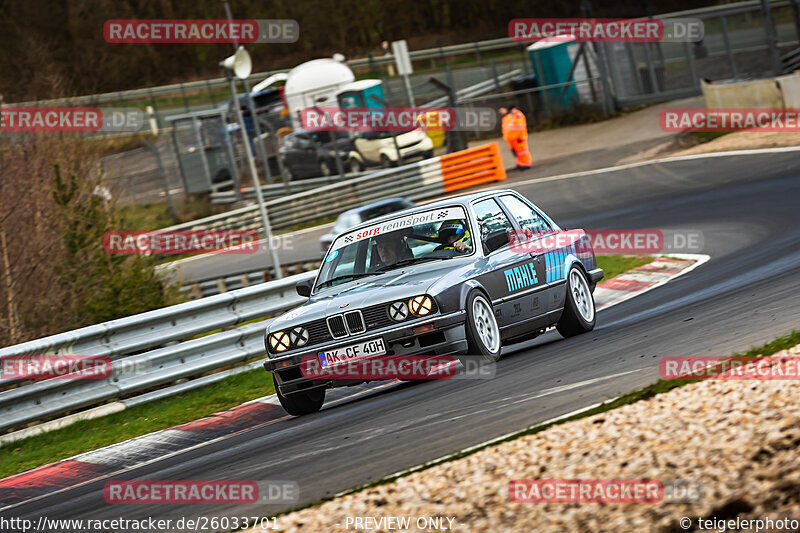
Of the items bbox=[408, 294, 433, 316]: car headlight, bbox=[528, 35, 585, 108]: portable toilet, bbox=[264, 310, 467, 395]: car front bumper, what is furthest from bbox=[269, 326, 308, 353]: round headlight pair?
bbox=[528, 35, 585, 108]: portable toilet

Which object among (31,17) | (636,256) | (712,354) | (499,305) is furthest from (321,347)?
(31,17)

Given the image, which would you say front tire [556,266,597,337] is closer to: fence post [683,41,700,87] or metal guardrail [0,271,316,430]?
metal guardrail [0,271,316,430]

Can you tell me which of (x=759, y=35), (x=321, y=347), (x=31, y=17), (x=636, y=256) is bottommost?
(x=636, y=256)

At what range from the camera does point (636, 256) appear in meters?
16.7

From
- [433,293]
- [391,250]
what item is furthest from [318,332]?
[391,250]

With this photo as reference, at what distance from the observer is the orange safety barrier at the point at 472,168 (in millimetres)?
29562

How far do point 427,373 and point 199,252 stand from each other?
74.1ft

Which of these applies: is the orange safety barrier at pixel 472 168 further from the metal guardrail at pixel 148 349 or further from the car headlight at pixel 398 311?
the car headlight at pixel 398 311

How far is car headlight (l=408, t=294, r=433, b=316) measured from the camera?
8.21 metres

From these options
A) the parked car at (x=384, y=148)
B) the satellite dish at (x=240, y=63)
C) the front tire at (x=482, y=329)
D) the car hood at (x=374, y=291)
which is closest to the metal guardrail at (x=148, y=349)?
the car hood at (x=374, y=291)

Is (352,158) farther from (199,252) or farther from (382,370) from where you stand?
(382,370)

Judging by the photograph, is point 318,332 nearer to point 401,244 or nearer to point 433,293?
point 433,293

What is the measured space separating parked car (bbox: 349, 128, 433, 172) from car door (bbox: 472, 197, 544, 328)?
74.2ft

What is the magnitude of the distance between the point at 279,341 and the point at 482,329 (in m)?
1.63
